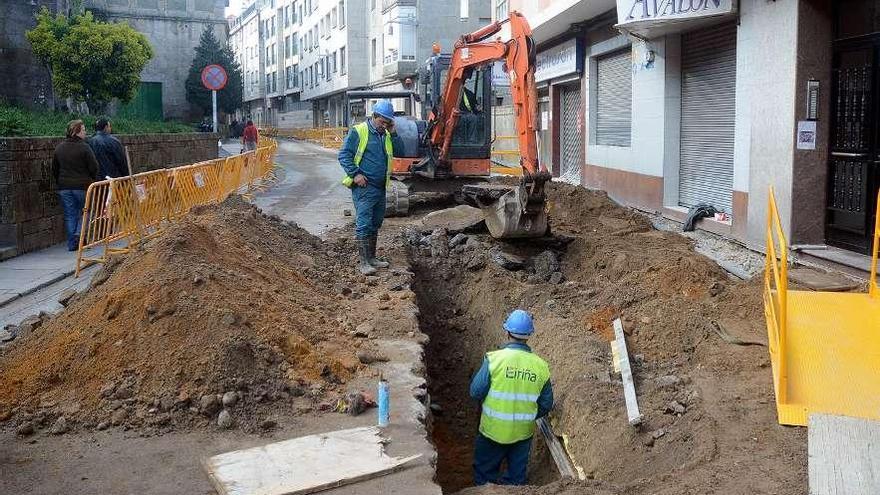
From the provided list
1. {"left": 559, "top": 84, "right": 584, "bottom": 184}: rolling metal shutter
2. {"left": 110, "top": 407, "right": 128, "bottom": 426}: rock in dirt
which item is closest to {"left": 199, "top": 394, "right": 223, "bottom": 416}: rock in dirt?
{"left": 110, "top": 407, "right": 128, "bottom": 426}: rock in dirt

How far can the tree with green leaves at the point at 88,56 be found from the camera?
16.9 metres

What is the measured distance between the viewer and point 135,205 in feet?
35.8

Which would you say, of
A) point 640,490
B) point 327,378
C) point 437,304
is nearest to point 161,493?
point 327,378

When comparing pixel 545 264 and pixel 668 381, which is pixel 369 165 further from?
→ pixel 668 381

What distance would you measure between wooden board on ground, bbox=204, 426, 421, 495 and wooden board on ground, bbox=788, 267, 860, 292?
15.6 ft

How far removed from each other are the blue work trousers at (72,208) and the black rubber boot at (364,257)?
4.21m

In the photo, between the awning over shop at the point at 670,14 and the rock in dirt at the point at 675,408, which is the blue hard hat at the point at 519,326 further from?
the awning over shop at the point at 670,14

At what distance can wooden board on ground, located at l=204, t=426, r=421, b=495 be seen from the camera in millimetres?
4133

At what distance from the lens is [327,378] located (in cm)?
569

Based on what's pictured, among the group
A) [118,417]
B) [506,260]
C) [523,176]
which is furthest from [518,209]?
[118,417]

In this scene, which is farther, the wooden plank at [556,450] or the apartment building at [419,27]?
the apartment building at [419,27]

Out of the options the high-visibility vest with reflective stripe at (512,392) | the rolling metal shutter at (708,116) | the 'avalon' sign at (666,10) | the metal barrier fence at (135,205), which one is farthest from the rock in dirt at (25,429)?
the rolling metal shutter at (708,116)

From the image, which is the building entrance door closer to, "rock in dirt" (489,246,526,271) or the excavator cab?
"rock in dirt" (489,246,526,271)

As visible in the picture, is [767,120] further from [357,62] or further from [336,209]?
[357,62]
